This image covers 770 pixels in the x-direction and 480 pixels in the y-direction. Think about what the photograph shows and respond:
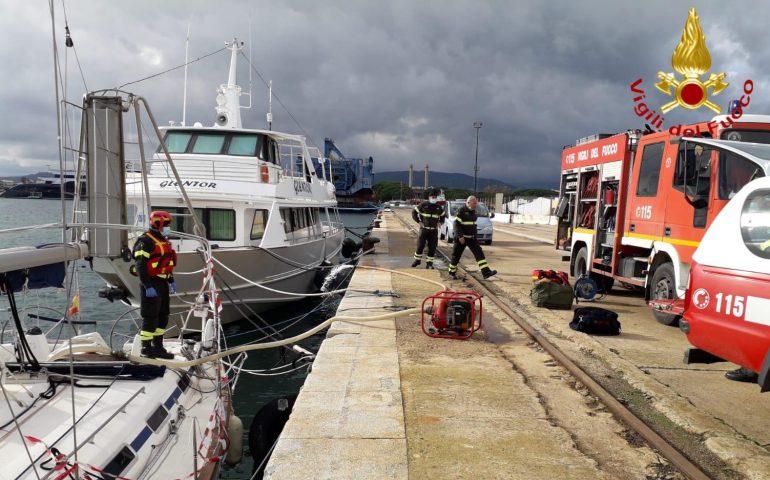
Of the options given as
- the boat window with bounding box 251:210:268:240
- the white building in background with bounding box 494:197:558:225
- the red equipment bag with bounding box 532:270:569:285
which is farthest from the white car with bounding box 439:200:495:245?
the white building in background with bounding box 494:197:558:225

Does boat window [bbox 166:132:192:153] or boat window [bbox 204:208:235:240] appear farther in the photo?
boat window [bbox 166:132:192:153]

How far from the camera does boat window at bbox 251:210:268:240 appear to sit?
1119cm

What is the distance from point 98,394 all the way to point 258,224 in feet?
24.4

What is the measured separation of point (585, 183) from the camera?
38.2 ft

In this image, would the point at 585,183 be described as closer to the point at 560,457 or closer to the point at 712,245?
the point at 712,245

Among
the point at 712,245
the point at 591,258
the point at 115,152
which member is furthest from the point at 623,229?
the point at 115,152

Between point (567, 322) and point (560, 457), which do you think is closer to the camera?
point (560, 457)

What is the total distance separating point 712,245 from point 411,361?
10.3 ft

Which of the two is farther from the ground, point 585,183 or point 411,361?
point 585,183

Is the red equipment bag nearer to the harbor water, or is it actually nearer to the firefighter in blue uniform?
the firefighter in blue uniform

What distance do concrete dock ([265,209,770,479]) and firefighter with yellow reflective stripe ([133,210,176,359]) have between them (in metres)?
1.60

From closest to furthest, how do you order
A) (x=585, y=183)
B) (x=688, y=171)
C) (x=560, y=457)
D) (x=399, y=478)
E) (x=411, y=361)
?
(x=399, y=478), (x=560, y=457), (x=411, y=361), (x=688, y=171), (x=585, y=183)

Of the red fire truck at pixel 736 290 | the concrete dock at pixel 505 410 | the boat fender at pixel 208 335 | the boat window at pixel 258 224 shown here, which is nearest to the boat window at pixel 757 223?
the red fire truck at pixel 736 290

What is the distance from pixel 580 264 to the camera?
1141 centimetres
